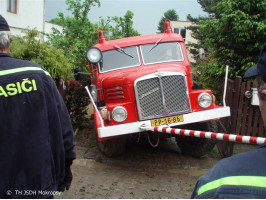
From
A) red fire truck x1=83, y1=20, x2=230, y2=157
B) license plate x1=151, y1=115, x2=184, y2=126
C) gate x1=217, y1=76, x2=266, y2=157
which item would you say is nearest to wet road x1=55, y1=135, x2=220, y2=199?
red fire truck x1=83, y1=20, x2=230, y2=157

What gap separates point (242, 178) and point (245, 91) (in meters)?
5.51

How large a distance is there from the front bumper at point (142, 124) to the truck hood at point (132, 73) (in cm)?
79

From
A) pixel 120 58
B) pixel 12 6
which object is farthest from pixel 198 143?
pixel 12 6

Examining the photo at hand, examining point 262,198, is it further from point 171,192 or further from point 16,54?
point 16,54

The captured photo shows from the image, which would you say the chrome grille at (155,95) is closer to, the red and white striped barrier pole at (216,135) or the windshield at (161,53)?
the red and white striped barrier pole at (216,135)

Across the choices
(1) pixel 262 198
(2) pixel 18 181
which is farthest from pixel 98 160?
(1) pixel 262 198

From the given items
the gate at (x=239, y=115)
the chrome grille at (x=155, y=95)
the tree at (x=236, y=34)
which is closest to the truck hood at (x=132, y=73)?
the chrome grille at (x=155, y=95)

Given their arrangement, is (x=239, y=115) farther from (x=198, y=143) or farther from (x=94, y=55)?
(x=94, y=55)

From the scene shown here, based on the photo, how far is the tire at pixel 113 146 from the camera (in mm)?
5352

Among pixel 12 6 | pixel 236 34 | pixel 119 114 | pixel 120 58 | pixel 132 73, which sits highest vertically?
pixel 12 6

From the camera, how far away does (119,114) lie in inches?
185

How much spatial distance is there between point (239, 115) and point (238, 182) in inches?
220

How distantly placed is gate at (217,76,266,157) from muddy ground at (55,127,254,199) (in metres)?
0.42

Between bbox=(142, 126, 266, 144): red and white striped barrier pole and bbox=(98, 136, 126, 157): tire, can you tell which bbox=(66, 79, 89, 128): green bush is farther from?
bbox=(142, 126, 266, 144): red and white striped barrier pole
